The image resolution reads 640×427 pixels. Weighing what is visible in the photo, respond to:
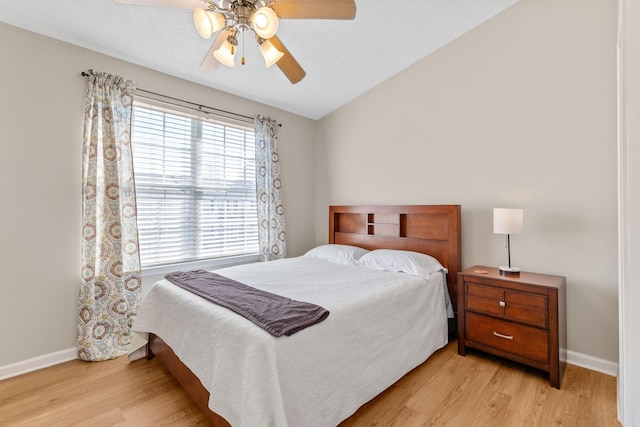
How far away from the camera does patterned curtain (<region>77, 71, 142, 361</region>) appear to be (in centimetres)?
243

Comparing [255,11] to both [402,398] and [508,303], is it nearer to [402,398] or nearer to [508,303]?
[402,398]

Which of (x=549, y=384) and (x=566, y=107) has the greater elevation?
(x=566, y=107)

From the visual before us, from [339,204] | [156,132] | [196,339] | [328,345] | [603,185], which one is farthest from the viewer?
[339,204]

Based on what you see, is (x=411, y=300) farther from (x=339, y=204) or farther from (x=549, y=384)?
(x=339, y=204)

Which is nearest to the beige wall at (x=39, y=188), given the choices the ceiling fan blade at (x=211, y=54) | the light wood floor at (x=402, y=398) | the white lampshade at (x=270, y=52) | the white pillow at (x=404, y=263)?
the light wood floor at (x=402, y=398)

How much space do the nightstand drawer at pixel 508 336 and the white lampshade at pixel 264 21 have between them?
8.20ft

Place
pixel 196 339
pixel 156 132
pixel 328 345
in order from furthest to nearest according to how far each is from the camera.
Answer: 1. pixel 156 132
2. pixel 196 339
3. pixel 328 345

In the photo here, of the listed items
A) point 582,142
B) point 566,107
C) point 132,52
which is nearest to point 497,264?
point 582,142

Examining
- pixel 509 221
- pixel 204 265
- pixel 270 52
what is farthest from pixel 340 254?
pixel 270 52

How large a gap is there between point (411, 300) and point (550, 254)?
1.25m

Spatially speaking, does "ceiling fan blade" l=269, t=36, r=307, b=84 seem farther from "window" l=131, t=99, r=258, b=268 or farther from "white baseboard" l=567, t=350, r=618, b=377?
"white baseboard" l=567, t=350, r=618, b=377

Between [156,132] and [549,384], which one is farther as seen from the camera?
[156,132]

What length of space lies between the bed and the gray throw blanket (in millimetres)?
43

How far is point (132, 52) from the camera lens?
260 cm
